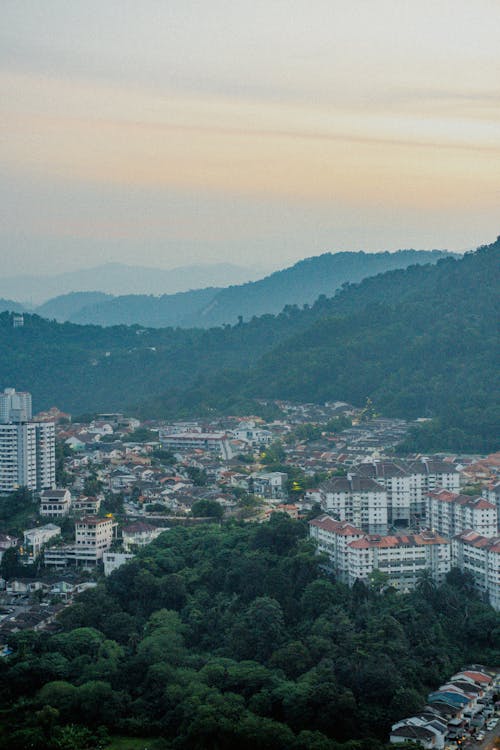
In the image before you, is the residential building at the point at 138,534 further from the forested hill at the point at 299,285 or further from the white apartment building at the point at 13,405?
the forested hill at the point at 299,285

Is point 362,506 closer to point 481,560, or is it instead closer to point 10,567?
point 481,560

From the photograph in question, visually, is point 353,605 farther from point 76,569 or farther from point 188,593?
point 76,569

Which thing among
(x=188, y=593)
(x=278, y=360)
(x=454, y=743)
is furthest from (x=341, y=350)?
(x=454, y=743)

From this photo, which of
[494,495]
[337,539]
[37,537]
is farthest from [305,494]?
[37,537]

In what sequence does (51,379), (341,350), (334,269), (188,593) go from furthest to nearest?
(334,269) < (51,379) < (341,350) < (188,593)

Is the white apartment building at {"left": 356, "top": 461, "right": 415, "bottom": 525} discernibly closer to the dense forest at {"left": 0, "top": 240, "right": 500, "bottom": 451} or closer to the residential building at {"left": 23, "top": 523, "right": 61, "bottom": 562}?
the residential building at {"left": 23, "top": 523, "right": 61, "bottom": 562}

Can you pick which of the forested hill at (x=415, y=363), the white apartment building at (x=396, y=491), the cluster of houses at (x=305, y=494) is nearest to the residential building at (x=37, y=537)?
the cluster of houses at (x=305, y=494)

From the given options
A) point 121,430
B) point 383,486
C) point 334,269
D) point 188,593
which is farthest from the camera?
point 334,269

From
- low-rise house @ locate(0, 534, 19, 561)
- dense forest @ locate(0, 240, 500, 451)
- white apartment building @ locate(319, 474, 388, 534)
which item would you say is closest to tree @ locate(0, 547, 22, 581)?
low-rise house @ locate(0, 534, 19, 561)
